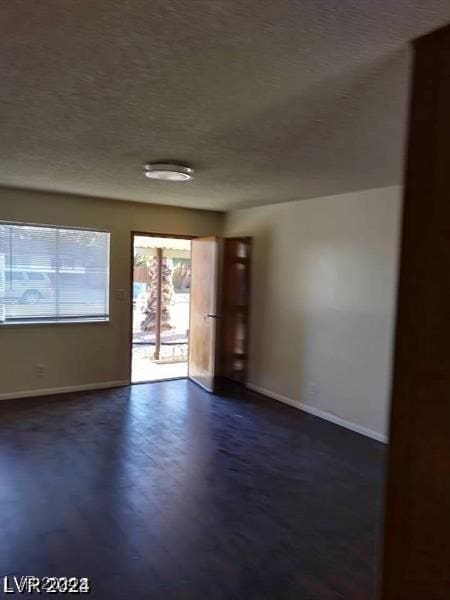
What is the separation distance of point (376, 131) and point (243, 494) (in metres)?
2.41

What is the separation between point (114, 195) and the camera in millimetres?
4887

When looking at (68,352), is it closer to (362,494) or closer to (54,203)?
(54,203)

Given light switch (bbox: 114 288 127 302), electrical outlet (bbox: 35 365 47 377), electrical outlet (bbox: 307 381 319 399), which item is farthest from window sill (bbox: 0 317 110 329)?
electrical outlet (bbox: 307 381 319 399)

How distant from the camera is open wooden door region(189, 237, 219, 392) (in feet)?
17.9

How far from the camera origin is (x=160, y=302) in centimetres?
792

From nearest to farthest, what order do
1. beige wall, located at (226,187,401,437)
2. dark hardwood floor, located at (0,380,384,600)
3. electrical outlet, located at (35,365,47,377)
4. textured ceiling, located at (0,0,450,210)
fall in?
textured ceiling, located at (0,0,450,210)
dark hardwood floor, located at (0,380,384,600)
beige wall, located at (226,187,401,437)
electrical outlet, located at (35,365,47,377)

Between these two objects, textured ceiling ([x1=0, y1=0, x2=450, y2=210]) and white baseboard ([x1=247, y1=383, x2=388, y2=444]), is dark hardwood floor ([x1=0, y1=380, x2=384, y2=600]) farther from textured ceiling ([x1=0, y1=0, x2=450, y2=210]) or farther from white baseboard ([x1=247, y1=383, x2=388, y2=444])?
textured ceiling ([x1=0, y1=0, x2=450, y2=210])

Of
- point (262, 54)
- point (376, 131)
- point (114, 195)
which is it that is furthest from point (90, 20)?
point (114, 195)

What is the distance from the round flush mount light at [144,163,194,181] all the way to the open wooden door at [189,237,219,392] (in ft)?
6.24

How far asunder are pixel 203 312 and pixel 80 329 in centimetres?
154

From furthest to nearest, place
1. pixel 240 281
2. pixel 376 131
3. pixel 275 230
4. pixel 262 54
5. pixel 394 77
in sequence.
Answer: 1. pixel 240 281
2. pixel 275 230
3. pixel 376 131
4. pixel 394 77
5. pixel 262 54

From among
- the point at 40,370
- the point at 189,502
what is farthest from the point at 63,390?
the point at 189,502

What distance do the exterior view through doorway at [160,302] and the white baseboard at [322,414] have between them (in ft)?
7.26

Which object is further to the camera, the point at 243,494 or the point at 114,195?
the point at 114,195
